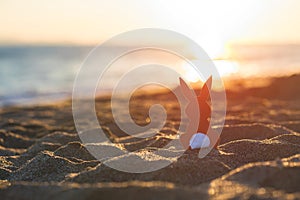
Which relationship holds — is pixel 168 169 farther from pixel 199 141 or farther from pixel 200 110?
pixel 200 110

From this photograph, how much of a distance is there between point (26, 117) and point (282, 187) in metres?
7.75

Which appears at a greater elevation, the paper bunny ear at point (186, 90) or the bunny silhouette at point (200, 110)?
the paper bunny ear at point (186, 90)

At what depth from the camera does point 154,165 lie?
3338 mm

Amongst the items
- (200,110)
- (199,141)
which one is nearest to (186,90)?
(200,110)

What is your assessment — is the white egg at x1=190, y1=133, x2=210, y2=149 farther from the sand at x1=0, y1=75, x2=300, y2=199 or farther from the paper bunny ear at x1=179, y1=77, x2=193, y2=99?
the paper bunny ear at x1=179, y1=77, x2=193, y2=99

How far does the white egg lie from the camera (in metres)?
3.92

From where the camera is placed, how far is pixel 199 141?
3.94 meters

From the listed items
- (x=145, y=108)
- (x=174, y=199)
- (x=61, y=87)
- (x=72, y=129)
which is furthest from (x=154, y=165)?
(x=61, y=87)

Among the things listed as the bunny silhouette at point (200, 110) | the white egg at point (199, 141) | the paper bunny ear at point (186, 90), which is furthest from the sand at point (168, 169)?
the paper bunny ear at point (186, 90)

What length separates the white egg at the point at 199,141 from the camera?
392cm

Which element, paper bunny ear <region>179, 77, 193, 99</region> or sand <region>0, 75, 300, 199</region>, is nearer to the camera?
sand <region>0, 75, 300, 199</region>

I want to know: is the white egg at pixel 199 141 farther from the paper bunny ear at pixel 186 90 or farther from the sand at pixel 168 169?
the paper bunny ear at pixel 186 90

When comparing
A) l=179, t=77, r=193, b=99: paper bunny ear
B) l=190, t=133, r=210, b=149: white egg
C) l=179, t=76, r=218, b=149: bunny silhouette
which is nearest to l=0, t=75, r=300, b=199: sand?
l=190, t=133, r=210, b=149: white egg

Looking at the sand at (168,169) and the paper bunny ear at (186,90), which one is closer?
the sand at (168,169)
